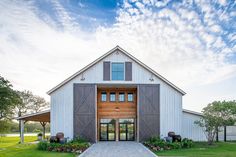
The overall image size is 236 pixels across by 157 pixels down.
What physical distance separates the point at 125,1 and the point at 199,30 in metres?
7.37

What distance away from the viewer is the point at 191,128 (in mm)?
22500

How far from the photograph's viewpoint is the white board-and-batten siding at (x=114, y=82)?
2064 centimetres

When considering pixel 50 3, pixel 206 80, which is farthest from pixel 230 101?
pixel 50 3

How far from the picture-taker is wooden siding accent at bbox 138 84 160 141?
20891mm

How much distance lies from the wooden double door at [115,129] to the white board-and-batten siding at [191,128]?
203 inches

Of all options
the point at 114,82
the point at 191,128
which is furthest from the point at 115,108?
the point at 191,128

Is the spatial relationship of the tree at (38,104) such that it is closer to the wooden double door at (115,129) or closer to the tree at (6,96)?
the tree at (6,96)

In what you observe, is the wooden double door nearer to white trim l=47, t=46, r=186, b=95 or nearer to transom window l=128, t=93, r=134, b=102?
transom window l=128, t=93, r=134, b=102

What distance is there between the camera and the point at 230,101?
1991 centimetres

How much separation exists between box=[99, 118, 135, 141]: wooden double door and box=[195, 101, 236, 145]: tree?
7.03 m

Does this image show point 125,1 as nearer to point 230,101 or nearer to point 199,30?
point 199,30

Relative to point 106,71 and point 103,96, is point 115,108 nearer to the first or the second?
point 103,96

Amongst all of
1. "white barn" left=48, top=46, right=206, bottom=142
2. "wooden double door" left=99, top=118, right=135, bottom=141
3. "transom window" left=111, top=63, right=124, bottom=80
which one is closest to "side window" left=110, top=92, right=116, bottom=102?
"white barn" left=48, top=46, right=206, bottom=142

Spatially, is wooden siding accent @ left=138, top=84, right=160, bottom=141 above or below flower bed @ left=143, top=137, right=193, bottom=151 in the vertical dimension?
Result: above
